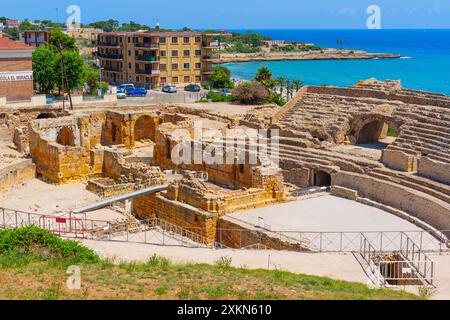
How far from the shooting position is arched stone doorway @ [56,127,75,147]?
34.9 m

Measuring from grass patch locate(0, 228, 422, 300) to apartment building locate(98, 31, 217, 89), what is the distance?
45.2 m

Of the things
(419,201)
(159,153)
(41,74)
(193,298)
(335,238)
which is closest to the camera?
(193,298)

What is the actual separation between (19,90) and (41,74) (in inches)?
229

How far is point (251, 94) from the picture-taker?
44.8 metres

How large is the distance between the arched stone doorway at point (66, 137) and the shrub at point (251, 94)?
14335 mm

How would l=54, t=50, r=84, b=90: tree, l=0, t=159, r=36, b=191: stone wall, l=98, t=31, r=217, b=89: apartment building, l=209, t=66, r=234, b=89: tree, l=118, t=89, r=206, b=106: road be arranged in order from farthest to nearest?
l=98, t=31, r=217, b=89: apartment building
l=209, t=66, r=234, b=89: tree
l=54, t=50, r=84, b=90: tree
l=118, t=89, r=206, b=106: road
l=0, t=159, r=36, b=191: stone wall

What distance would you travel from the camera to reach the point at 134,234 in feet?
72.8

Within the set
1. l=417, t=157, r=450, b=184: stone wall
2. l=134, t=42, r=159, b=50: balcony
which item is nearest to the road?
l=134, t=42, r=159, b=50: balcony

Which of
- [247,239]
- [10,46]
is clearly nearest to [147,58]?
[10,46]

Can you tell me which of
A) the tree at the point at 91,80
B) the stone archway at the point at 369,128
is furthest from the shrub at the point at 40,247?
the tree at the point at 91,80

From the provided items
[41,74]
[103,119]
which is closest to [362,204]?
[103,119]

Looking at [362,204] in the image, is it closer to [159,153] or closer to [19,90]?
[159,153]

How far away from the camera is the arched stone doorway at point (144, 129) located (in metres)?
38.6

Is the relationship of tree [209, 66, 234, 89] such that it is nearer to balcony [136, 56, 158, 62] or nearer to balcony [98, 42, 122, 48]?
balcony [136, 56, 158, 62]
